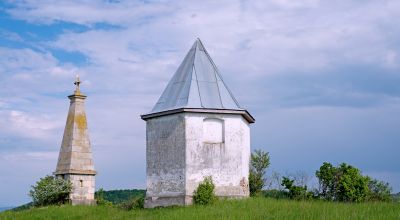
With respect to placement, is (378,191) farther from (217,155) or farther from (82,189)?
(82,189)

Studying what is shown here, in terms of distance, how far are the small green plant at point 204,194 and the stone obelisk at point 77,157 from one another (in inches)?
351

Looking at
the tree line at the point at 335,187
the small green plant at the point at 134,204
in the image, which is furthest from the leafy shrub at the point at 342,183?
the small green plant at the point at 134,204

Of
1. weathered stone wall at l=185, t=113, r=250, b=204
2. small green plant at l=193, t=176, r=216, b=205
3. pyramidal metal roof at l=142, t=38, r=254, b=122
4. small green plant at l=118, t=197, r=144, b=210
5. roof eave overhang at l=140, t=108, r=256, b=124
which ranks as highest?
pyramidal metal roof at l=142, t=38, r=254, b=122

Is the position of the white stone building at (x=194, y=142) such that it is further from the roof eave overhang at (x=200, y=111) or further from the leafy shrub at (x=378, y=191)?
the leafy shrub at (x=378, y=191)

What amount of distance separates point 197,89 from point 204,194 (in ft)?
15.1

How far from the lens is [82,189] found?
96.7 feet

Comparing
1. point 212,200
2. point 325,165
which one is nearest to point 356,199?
point 325,165

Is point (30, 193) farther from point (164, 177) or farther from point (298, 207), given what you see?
point (298, 207)

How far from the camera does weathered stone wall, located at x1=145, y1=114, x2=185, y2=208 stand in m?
23.0

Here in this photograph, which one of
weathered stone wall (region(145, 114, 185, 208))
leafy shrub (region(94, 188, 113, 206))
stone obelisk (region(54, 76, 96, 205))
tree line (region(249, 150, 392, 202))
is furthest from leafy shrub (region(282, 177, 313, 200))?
stone obelisk (region(54, 76, 96, 205))

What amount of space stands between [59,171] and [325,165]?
13.6 metres

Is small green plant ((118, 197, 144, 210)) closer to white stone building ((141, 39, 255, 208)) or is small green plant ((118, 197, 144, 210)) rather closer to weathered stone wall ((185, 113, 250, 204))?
white stone building ((141, 39, 255, 208))

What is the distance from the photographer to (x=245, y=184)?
23969mm

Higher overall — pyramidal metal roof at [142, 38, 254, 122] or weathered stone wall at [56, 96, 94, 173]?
pyramidal metal roof at [142, 38, 254, 122]
